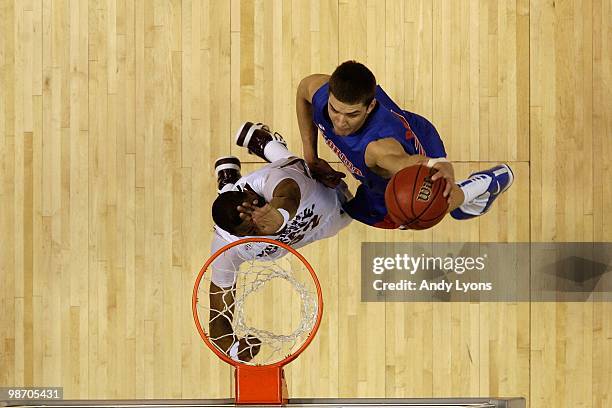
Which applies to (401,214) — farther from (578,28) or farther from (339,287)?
(578,28)

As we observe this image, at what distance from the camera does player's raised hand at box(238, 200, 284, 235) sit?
3375 millimetres

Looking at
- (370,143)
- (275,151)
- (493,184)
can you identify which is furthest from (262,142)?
(493,184)

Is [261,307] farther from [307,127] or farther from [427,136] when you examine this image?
Result: [427,136]

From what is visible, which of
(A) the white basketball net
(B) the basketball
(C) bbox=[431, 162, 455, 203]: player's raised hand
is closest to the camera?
(B) the basketball

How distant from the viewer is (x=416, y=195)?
3168 millimetres

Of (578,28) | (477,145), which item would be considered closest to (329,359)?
(477,145)

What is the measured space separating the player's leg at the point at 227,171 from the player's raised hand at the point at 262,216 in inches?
27.8

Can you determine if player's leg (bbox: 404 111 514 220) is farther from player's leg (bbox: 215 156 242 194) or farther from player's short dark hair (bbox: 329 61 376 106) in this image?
player's leg (bbox: 215 156 242 194)

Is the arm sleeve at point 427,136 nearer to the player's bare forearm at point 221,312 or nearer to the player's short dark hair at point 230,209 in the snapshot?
the player's short dark hair at point 230,209

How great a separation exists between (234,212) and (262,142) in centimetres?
76

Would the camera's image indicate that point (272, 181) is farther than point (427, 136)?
No

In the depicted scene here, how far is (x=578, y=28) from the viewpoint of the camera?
13.8 feet

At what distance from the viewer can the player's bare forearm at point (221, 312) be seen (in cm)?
371

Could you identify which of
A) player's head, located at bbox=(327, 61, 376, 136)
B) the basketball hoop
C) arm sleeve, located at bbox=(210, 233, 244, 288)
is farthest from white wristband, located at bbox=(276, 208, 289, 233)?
player's head, located at bbox=(327, 61, 376, 136)
